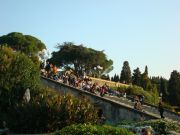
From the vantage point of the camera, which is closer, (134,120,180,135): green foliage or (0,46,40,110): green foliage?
(134,120,180,135): green foliage

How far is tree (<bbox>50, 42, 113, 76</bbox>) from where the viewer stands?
307 feet

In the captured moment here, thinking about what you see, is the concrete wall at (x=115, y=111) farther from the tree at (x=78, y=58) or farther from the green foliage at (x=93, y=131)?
the tree at (x=78, y=58)

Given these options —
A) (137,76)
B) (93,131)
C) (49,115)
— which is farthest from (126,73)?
(93,131)

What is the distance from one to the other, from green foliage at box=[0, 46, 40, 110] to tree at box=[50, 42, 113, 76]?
208 feet

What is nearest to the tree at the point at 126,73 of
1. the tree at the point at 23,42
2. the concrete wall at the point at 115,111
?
the tree at the point at 23,42

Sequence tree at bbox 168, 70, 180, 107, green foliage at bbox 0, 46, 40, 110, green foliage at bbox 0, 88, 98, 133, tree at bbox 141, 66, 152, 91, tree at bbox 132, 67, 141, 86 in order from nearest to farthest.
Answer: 1. green foliage at bbox 0, 88, 98, 133
2. green foliage at bbox 0, 46, 40, 110
3. tree at bbox 168, 70, 180, 107
4. tree at bbox 141, 66, 152, 91
5. tree at bbox 132, 67, 141, 86

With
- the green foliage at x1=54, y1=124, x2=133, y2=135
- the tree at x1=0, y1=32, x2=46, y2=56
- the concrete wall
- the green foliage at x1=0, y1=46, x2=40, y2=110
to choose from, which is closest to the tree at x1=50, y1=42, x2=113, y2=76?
the tree at x1=0, y1=32, x2=46, y2=56

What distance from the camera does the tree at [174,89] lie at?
83.5 metres

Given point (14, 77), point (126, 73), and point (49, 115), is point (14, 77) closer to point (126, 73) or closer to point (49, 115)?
point (49, 115)

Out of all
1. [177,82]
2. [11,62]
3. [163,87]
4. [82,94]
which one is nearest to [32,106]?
[11,62]

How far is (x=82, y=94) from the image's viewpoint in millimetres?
34531

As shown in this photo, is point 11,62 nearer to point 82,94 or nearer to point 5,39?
point 82,94

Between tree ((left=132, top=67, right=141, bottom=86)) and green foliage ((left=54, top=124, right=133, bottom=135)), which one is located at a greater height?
tree ((left=132, top=67, right=141, bottom=86))

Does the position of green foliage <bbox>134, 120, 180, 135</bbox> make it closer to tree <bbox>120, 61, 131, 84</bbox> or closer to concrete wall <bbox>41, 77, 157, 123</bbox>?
concrete wall <bbox>41, 77, 157, 123</bbox>
